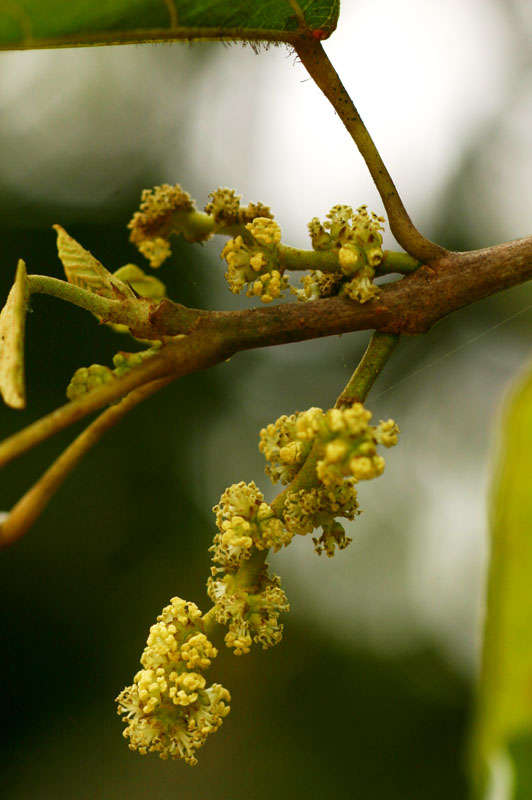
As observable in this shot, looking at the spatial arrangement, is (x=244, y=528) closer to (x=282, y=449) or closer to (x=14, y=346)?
(x=282, y=449)

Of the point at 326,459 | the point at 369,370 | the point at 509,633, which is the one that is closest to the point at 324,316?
the point at 369,370

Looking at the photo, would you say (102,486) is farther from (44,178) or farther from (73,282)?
(73,282)

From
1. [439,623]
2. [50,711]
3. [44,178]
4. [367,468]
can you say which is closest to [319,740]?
[439,623]

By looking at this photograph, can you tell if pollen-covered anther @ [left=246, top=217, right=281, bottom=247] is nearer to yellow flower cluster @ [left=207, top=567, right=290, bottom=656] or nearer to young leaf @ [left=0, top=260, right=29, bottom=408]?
young leaf @ [left=0, top=260, right=29, bottom=408]

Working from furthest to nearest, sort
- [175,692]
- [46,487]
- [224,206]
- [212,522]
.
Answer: [212,522]
[224,206]
[175,692]
[46,487]

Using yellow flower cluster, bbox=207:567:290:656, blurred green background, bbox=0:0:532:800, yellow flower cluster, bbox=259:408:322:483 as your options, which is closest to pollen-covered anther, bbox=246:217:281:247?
yellow flower cluster, bbox=259:408:322:483

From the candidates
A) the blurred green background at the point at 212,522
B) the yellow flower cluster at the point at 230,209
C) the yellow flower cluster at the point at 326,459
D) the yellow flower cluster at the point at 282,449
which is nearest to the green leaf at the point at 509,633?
the yellow flower cluster at the point at 326,459
